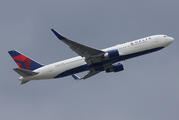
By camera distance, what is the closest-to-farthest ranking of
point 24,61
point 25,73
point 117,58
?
1. point 117,58
2. point 25,73
3. point 24,61

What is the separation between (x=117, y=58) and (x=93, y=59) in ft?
13.9

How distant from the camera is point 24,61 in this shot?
5019cm

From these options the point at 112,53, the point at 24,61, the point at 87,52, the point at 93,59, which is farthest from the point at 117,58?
the point at 24,61

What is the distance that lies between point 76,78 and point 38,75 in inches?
380

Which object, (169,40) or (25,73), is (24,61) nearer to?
(25,73)

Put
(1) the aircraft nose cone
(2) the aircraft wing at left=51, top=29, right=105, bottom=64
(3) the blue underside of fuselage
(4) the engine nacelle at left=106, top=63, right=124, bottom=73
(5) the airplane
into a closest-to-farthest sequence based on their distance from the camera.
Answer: (2) the aircraft wing at left=51, top=29, right=105, bottom=64
(5) the airplane
(3) the blue underside of fuselage
(1) the aircraft nose cone
(4) the engine nacelle at left=106, top=63, right=124, bottom=73

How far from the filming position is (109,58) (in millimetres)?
44656

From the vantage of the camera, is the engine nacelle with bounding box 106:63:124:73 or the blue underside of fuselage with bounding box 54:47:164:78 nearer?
the blue underside of fuselage with bounding box 54:47:164:78

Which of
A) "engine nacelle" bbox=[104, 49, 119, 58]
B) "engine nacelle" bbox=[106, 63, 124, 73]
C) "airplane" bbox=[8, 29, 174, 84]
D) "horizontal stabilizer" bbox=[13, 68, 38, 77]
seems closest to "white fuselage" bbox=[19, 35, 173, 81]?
"airplane" bbox=[8, 29, 174, 84]

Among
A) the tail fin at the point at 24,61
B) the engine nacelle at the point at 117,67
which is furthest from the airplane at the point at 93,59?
the engine nacelle at the point at 117,67

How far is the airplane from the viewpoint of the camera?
44.5 m

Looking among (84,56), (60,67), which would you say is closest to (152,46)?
(84,56)

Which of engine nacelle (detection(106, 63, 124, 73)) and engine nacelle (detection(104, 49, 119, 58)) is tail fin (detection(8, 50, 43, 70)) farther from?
engine nacelle (detection(106, 63, 124, 73))

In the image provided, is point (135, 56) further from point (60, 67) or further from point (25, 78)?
point (25, 78)
